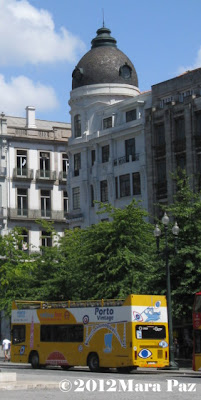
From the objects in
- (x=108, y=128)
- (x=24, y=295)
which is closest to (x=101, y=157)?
(x=108, y=128)

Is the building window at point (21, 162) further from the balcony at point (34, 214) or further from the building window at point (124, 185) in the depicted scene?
the building window at point (124, 185)

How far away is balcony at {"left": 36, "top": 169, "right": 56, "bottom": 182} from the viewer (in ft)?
274

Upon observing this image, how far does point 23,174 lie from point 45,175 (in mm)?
2332

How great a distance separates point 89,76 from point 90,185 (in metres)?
8.75

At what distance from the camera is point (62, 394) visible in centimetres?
2562

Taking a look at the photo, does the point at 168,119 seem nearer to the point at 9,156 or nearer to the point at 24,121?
the point at 9,156

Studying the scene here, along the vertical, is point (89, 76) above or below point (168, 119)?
above

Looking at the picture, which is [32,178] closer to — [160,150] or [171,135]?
[160,150]

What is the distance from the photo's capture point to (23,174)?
82.9 metres

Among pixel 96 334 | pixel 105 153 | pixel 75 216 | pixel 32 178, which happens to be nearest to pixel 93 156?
pixel 105 153

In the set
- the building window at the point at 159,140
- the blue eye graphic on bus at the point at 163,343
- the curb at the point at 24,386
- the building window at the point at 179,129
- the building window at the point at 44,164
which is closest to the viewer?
the curb at the point at 24,386

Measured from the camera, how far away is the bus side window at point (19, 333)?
4775 centimetres

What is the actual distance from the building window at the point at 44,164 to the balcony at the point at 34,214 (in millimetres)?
3445

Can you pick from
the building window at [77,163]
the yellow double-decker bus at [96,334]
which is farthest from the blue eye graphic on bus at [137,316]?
the building window at [77,163]
